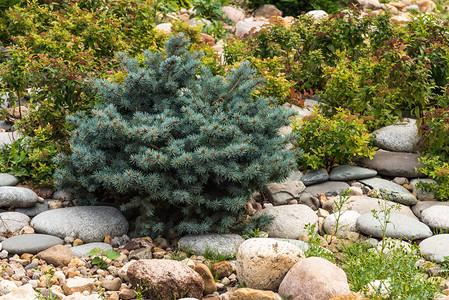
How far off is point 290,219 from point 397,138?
1926 mm

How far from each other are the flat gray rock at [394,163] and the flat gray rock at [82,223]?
2.73 meters

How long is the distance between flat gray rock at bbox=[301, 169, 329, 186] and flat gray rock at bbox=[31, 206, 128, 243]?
6.26ft

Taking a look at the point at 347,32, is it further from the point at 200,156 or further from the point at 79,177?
the point at 79,177

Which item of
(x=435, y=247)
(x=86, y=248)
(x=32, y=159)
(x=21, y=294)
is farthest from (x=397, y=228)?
(x=32, y=159)

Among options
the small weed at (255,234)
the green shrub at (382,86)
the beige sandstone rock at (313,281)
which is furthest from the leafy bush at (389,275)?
the green shrub at (382,86)

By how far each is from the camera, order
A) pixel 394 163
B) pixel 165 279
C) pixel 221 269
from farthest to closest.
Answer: pixel 394 163 → pixel 221 269 → pixel 165 279

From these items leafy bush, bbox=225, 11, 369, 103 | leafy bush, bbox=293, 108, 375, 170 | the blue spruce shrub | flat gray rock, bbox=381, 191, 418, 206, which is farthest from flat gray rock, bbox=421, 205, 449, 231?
leafy bush, bbox=225, 11, 369, 103

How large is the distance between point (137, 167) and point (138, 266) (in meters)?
1.05

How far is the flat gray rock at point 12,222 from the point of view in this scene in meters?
4.54

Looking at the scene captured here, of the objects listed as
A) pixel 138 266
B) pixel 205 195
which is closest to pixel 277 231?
pixel 205 195

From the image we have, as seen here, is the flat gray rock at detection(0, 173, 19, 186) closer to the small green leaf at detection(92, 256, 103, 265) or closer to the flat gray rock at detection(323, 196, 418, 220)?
the small green leaf at detection(92, 256, 103, 265)

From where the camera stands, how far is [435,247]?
14.2 ft

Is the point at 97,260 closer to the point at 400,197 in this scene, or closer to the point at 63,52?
the point at 63,52

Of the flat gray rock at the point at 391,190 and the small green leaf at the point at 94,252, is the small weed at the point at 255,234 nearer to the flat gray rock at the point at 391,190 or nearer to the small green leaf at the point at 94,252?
the small green leaf at the point at 94,252
